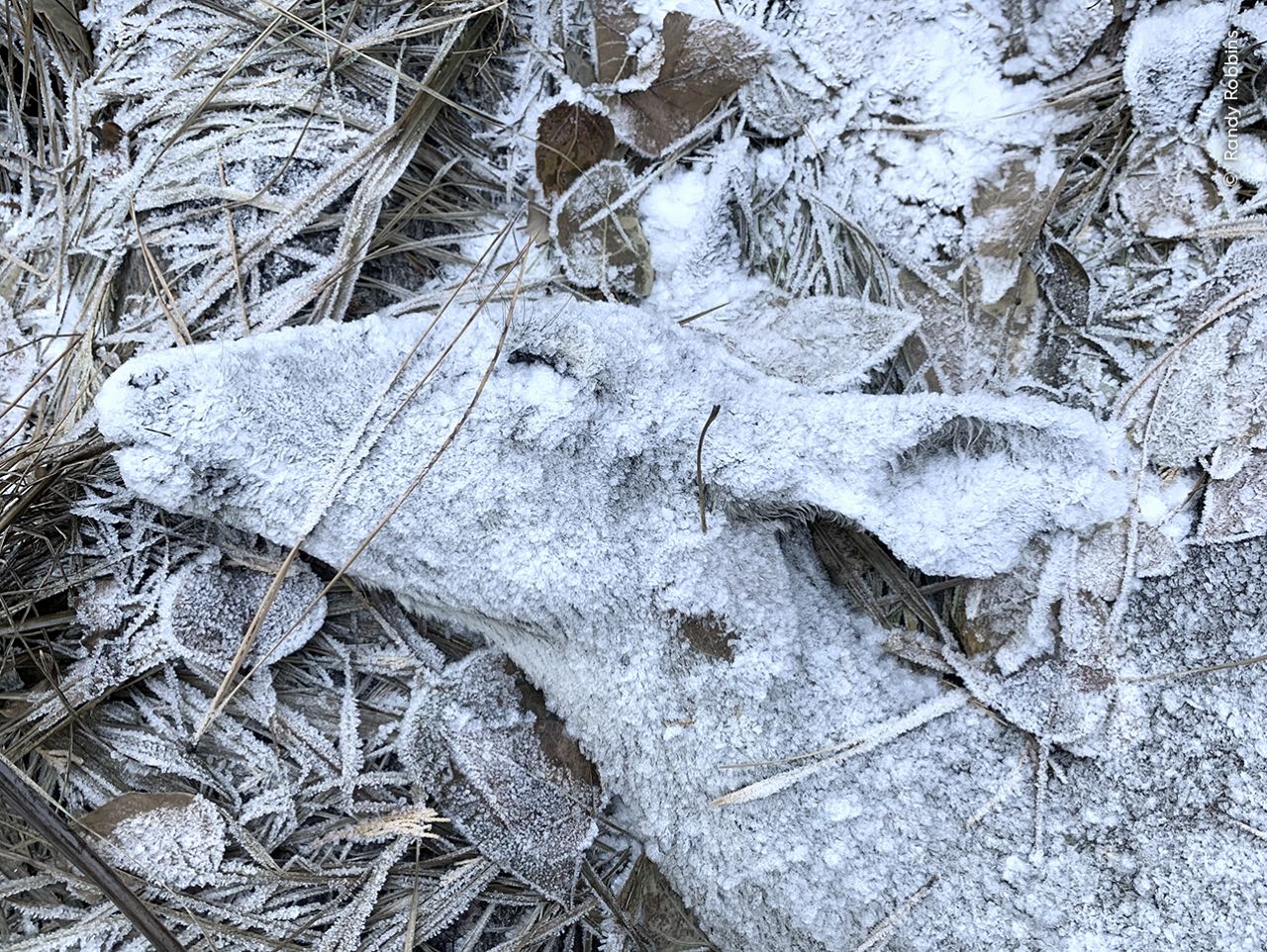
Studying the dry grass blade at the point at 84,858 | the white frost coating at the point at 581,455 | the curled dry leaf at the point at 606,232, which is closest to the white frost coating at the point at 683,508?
the white frost coating at the point at 581,455

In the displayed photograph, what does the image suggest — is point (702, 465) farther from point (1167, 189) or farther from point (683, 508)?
point (1167, 189)

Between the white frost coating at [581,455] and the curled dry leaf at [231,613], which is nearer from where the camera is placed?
the white frost coating at [581,455]

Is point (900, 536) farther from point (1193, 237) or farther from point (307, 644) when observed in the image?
point (307, 644)

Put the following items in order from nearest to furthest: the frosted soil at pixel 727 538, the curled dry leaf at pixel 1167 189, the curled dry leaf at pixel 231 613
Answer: the frosted soil at pixel 727 538, the curled dry leaf at pixel 1167 189, the curled dry leaf at pixel 231 613

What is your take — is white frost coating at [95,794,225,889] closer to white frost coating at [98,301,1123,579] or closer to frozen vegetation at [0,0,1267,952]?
frozen vegetation at [0,0,1267,952]

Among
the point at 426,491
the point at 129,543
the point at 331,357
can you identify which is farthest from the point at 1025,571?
the point at 129,543

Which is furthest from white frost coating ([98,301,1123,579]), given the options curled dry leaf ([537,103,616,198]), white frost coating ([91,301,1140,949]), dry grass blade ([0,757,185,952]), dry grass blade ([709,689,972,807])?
dry grass blade ([0,757,185,952])

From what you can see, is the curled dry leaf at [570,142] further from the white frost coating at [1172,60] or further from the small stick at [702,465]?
the white frost coating at [1172,60]
